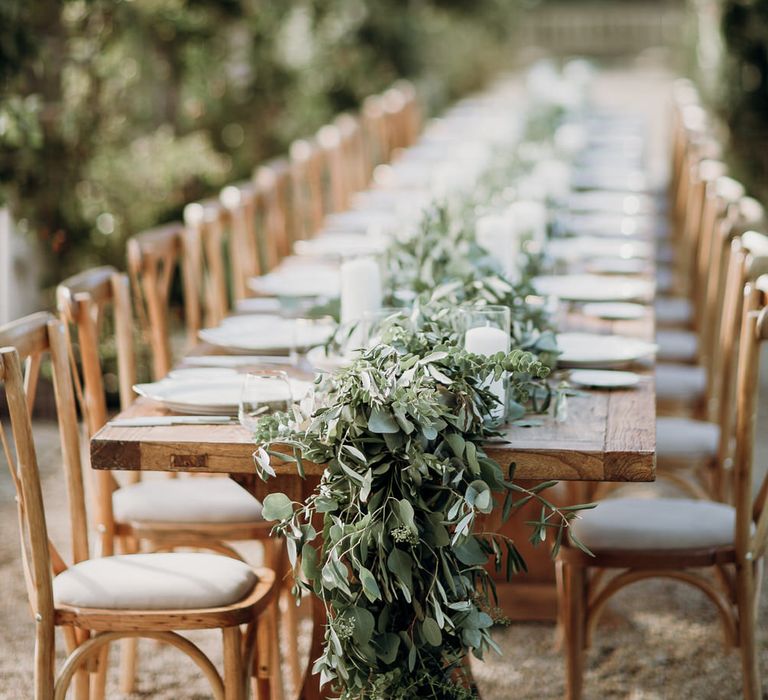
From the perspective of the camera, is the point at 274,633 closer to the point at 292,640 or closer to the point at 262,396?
the point at 292,640

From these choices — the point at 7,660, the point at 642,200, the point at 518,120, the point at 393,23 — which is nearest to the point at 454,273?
the point at 7,660

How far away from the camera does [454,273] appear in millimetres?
3035

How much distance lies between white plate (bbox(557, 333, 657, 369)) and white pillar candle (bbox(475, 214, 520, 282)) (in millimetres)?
293

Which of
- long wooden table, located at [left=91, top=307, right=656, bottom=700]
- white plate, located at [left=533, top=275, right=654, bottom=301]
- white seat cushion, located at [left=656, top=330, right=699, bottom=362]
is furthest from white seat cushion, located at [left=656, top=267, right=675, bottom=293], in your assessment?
long wooden table, located at [left=91, top=307, right=656, bottom=700]

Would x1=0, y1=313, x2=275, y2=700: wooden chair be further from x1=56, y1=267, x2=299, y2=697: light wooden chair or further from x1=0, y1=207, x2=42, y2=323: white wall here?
x1=0, y1=207, x2=42, y2=323: white wall

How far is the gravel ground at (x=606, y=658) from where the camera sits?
3.07 m

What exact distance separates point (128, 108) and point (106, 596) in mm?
4331

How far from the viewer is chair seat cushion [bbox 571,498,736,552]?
275 cm

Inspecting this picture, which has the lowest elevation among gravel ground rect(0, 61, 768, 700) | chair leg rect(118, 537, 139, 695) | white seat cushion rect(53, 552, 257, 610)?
gravel ground rect(0, 61, 768, 700)

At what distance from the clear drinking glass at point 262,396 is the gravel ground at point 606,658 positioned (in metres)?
1.04

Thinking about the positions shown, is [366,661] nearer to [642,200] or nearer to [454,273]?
[454,273]

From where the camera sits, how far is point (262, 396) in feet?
7.48

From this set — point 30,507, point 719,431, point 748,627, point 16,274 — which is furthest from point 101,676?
point 16,274

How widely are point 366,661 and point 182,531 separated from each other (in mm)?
966
